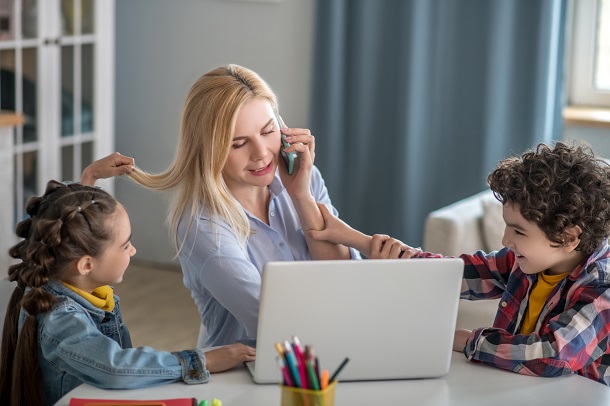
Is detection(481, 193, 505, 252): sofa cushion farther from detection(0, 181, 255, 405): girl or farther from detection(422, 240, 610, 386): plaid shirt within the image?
detection(0, 181, 255, 405): girl

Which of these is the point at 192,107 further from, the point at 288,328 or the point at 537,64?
the point at 537,64

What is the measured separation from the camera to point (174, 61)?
4.55 m

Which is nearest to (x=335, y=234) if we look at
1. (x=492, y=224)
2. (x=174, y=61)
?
(x=492, y=224)

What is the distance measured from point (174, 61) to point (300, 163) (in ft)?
8.67

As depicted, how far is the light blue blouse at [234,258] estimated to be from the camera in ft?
5.92

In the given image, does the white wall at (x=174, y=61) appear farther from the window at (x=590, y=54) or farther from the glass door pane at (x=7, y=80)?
the window at (x=590, y=54)

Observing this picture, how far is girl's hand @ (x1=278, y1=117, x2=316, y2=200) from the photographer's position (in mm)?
2035

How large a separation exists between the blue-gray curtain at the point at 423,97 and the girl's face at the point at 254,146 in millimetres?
1930

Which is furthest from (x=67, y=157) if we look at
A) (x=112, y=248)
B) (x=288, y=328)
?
(x=288, y=328)

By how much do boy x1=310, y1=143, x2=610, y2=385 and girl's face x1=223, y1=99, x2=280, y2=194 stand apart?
50 centimetres

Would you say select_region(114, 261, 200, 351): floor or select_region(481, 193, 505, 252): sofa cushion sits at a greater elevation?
select_region(481, 193, 505, 252): sofa cushion

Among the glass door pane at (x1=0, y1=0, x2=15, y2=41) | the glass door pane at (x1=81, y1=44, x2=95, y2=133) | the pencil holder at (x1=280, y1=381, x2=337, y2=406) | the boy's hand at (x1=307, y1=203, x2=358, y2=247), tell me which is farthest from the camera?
the glass door pane at (x1=81, y1=44, x2=95, y2=133)

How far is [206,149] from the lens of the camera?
6.25 ft

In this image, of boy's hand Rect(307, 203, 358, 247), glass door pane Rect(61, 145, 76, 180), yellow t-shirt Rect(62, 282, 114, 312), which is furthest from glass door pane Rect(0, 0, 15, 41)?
yellow t-shirt Rect(62, 282, 114, 312)
